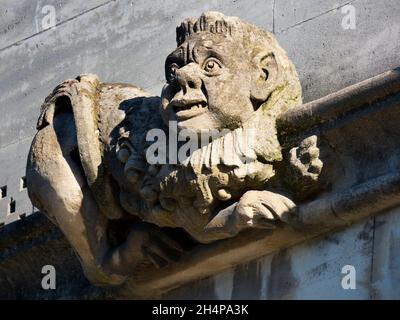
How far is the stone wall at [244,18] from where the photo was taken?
22.1 feet

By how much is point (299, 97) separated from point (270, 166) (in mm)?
304

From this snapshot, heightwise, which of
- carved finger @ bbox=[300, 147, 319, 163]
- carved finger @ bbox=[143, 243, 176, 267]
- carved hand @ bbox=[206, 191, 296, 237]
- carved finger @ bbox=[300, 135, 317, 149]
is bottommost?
carved hand @ bbox=[206, 191, 296, 237]

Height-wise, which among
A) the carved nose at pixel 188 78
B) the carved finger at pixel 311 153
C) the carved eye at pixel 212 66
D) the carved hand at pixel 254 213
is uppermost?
the carved eye at pixel 212 66

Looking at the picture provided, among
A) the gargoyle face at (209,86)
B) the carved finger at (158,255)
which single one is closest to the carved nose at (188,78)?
the gargoyle face at (209,86)

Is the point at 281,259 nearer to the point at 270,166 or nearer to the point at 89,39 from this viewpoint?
the point at 270,166

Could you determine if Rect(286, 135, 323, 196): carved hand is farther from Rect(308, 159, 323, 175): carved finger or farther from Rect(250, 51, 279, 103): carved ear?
Rect(250, 51, 279, 103): carved ear

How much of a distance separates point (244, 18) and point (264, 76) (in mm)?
752

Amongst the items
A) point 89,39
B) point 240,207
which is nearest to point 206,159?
point 240,207

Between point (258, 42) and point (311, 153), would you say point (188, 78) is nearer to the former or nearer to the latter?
point (258, 42)

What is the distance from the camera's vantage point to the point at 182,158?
6820mm

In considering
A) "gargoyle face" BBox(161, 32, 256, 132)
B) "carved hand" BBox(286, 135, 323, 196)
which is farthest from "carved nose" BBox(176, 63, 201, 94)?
"carved hand" BBox(286, 135, 323, 196)

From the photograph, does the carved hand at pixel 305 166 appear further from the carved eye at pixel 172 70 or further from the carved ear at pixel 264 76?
the carved eye at pixel 172 70

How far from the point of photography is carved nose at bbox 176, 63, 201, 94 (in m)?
6.81
